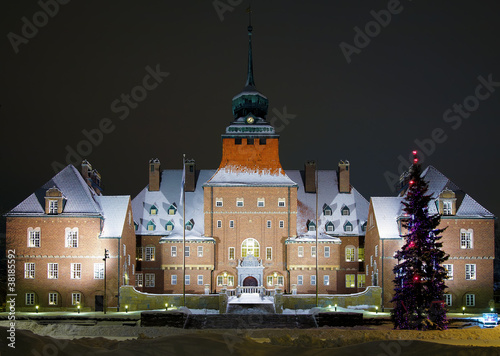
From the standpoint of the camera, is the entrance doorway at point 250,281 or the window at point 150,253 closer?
the entrance doorway at point 250,281

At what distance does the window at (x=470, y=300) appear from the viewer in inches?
2549

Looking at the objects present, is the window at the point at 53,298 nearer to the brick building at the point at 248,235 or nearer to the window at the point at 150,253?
the brick building at the point at 248,235

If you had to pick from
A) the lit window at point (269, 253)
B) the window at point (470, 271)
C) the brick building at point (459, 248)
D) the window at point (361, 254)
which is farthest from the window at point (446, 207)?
the lit window at point (269, 253)

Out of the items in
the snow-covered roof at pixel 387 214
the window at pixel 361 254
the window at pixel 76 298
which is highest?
the snow-covered roof at pixel 387 214

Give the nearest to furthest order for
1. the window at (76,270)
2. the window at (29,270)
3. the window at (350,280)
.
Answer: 1. the window at (29,270)
2. the window at (76,270)
3. the window at (350,280)

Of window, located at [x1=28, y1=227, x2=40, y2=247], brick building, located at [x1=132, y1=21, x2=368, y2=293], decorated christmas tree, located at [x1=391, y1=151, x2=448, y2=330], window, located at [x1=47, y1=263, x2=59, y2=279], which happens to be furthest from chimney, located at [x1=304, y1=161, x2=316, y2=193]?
decorated christmas tree, located at [x1=391, y1=151, x2=448, y2=330]

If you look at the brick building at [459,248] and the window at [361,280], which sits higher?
the brick building at [459,248]

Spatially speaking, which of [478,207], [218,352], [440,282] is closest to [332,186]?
[478,207]

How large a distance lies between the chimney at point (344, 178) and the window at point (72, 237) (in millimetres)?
34334

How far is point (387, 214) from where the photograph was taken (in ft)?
224

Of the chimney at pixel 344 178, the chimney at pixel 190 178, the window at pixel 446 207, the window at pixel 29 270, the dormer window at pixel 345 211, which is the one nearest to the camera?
the window at pixel 29 270

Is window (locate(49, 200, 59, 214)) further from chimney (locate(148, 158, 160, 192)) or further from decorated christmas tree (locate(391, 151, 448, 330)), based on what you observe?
decorated christmas tree (locate(391, 151, 448, 330))

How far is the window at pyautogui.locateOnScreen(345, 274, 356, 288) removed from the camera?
75562 millimetres

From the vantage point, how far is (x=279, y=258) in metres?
74.4
